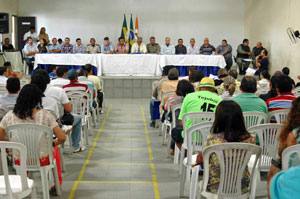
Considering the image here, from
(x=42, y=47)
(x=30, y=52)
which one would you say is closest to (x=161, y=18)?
(x=42, y=47)

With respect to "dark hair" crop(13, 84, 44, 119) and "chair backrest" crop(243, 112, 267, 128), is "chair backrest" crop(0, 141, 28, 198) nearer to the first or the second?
"dark hair" crop(13, 84, 44, 119)

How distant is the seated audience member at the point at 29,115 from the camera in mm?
3861

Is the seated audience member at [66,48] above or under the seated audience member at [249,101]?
above

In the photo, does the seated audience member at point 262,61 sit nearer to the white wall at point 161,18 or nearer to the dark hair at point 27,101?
the white wall at point 161,18

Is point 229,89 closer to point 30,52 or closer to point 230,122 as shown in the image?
point 230,122

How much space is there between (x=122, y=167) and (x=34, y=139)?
1937 millimetres

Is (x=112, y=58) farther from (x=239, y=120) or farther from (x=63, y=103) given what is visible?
(x=239, y=120)

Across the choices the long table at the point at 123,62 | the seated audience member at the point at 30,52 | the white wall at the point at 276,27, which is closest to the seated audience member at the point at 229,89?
the white wall at the point at 276,27

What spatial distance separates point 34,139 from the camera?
150 inches

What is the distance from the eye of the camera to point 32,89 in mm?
3883

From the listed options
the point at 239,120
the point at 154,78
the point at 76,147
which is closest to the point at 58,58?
the point at 154,78

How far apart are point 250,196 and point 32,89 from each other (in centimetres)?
188

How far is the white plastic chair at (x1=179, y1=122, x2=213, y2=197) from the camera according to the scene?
3.97 m

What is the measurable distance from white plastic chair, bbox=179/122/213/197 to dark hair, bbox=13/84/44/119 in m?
1.27
